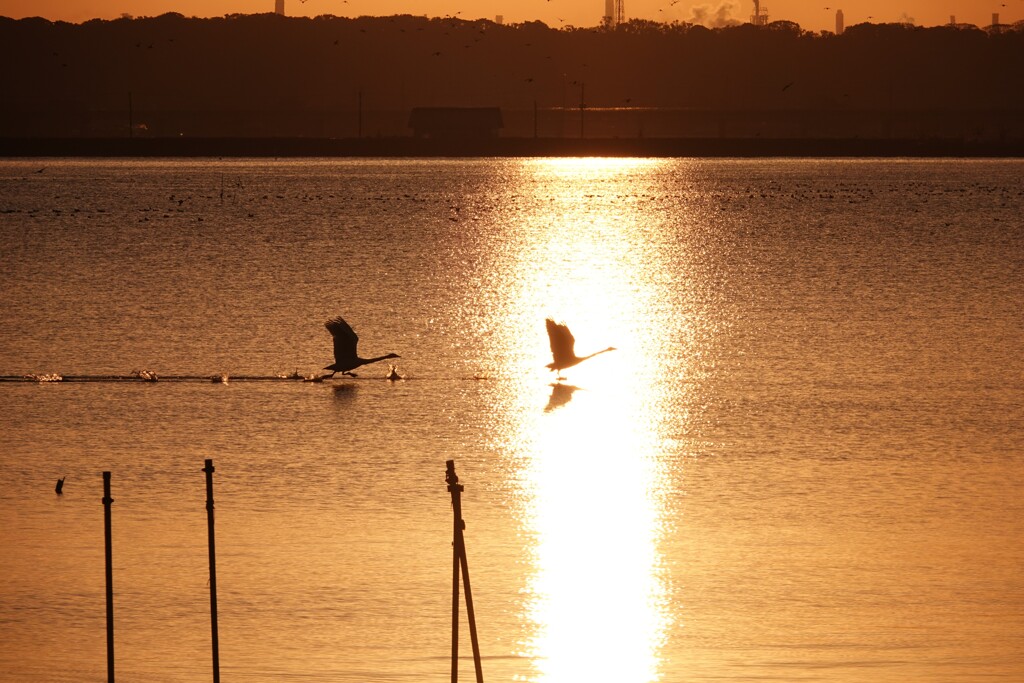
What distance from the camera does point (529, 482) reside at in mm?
24672

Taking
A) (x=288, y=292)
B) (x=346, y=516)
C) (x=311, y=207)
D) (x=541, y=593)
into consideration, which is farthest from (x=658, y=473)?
(x=311, y=207)

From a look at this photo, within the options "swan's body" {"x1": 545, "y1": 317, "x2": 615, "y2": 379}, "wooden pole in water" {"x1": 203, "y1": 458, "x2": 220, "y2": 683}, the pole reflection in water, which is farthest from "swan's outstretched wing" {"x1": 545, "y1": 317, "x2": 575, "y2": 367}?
"wooden pole in water" {"x1": 203, "y1": 458, "x2": 220, "y2": 683}

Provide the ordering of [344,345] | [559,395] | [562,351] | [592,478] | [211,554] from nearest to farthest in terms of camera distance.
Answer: [211,554] < [592,478] < [559,395] < [344,345] < [562,351]

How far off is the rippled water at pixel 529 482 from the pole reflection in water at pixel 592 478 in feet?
0.24

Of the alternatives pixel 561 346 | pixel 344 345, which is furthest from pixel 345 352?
pixel 561 346

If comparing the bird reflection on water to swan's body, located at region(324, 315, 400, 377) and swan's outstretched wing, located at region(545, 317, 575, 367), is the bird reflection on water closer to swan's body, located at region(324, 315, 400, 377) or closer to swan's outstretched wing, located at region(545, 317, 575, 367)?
swan's outstretched wing, located at region(545, 317, 575, 367)

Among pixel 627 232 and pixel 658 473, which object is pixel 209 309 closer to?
pixel 658 473

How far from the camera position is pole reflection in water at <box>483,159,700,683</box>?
1667 centimetres

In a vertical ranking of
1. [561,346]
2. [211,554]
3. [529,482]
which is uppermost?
[561,346]

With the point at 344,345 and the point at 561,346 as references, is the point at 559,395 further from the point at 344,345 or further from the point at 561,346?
the point at 344,345

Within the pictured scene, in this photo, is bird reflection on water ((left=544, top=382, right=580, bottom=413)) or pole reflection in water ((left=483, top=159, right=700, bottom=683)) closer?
pole reflection in water ((left=483, top=159, right=700, bottom=683))

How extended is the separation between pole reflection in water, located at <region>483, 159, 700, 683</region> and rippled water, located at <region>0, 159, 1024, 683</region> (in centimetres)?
7

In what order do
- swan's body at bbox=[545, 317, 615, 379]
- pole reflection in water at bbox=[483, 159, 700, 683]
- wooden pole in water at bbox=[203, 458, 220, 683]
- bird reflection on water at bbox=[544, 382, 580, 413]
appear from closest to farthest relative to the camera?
wooden pole in water at bbox=[203, 458, 220, 683] < pole reflection in water at bbox=[483, 159, 700, 683] < bird reflection on water at bbox=[544, 382, 580, 413] < swan's body at bbox=[545, 317, 615, 379]

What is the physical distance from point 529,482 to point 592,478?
930mm
